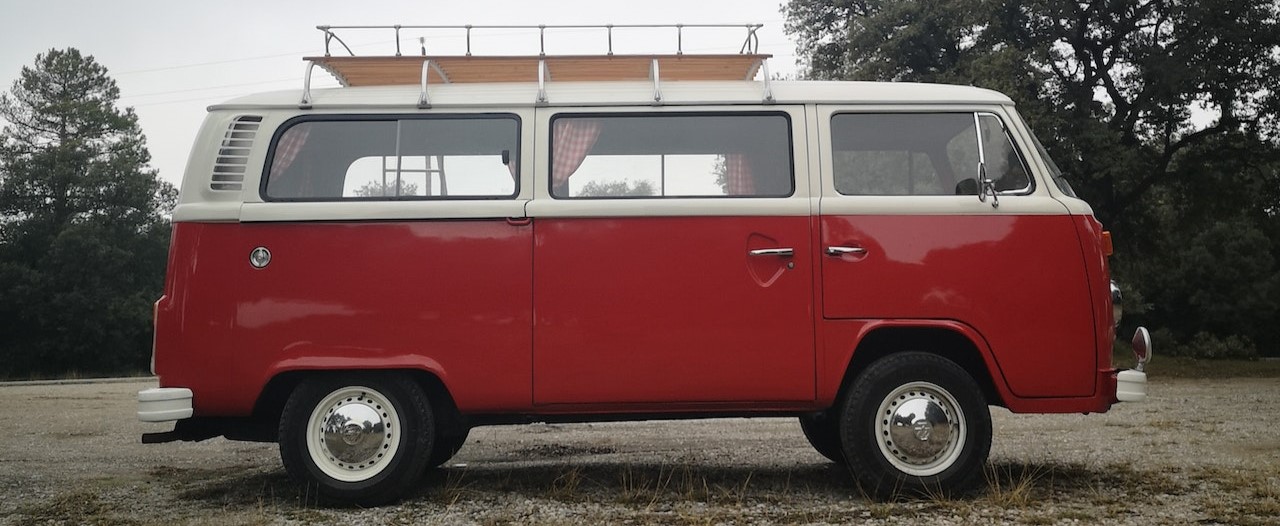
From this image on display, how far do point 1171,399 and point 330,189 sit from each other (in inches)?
477

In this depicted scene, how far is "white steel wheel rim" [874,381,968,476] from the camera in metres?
5.33

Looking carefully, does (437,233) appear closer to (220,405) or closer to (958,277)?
(220,405)

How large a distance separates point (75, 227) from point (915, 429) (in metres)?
43.0

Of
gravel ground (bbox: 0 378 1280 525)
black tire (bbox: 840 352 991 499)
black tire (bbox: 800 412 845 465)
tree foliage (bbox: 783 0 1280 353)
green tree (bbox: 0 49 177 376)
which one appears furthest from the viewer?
green tree (bbox: 0 49 177 376)

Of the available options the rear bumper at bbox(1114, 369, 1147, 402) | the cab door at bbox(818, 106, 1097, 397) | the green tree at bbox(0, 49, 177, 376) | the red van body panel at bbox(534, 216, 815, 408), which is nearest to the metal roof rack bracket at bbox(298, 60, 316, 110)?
the red van body panel at bbox(534, 216, 815, 408)

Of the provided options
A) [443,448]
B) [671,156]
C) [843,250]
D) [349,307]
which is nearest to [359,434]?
[349,307]

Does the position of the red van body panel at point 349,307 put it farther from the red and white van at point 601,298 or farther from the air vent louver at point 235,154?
the air vent louver at point 235,154

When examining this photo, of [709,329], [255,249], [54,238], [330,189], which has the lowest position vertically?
[709,329]

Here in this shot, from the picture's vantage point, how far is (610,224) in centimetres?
536

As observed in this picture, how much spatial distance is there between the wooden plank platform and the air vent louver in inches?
20.0

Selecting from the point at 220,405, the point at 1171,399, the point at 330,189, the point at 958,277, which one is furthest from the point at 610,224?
the point at 1171,399

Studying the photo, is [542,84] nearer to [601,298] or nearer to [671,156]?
[671,156]

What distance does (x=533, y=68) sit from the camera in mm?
5781

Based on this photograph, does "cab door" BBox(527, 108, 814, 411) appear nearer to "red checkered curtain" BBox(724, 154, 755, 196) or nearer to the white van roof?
"red checkered curtain" BBox(724, 154, 755, 196)
